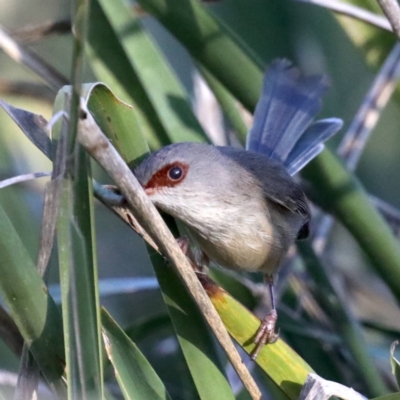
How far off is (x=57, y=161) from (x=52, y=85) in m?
1.06

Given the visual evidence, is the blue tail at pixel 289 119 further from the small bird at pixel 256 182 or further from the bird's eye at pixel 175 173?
the bird's eye at pixel 175 173

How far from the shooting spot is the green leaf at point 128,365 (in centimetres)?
128

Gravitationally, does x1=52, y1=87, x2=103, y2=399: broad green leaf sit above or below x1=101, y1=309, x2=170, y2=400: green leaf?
above

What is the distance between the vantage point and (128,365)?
1.32 metres

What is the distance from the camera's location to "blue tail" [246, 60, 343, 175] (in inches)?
99.7

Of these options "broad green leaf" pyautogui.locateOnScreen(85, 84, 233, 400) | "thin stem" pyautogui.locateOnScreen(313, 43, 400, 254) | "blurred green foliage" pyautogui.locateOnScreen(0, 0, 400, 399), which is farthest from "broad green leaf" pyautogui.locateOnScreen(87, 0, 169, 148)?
"thin stem" pyautogui.locateOnScreen(313, 43, 400, 254)

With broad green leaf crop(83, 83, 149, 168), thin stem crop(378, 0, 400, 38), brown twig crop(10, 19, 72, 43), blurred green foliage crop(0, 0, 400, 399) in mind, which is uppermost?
thin stem crop(378, 0, 400, 38)

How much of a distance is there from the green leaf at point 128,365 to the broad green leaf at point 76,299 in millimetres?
113

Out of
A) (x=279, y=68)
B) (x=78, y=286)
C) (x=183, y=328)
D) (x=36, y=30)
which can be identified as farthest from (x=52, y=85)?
(x=78, y=286)

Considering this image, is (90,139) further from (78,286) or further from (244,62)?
(244,62)

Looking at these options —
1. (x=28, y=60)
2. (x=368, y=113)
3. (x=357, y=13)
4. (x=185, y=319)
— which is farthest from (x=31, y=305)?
(x=368, y=113)

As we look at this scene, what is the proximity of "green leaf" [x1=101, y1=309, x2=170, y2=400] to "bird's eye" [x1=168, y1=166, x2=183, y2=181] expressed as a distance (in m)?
0.58

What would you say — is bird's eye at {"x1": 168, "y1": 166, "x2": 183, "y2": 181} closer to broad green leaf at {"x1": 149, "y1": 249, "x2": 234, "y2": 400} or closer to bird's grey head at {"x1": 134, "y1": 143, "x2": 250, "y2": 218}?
bird's grey head at {"x1": 134, "y1": 143, "x2": 250, "y2": 218}

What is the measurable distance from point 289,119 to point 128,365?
162 cm
